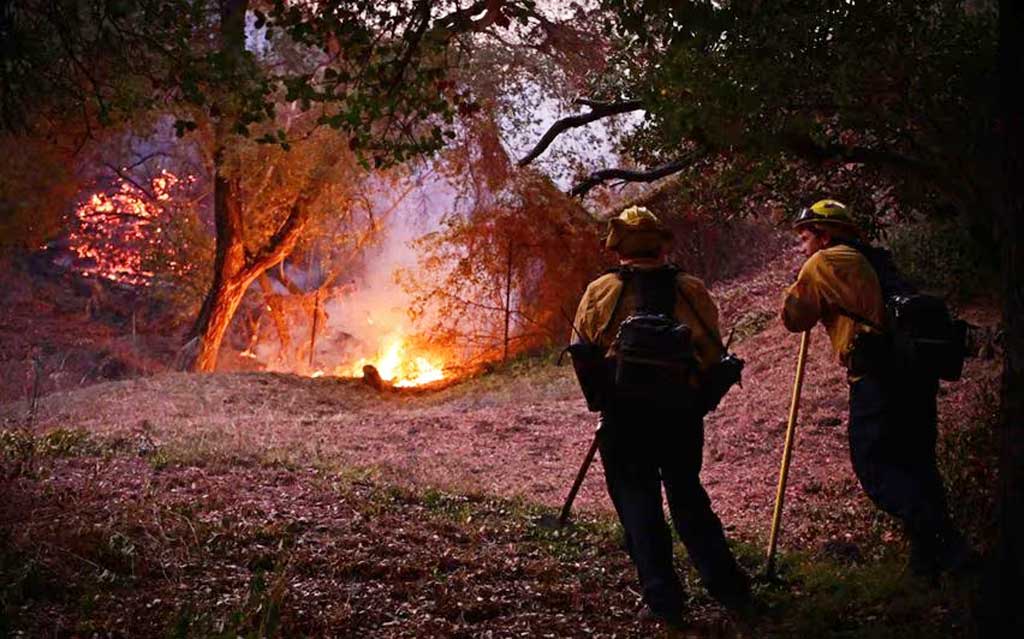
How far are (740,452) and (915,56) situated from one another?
4.82 metres

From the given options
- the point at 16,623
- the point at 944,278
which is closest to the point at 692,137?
the point at 16,623

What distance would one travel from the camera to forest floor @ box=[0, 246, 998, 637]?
4.80 meters

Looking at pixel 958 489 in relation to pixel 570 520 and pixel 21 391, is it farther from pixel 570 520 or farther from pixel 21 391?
pixel 21 391

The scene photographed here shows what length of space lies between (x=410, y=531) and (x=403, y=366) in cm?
1532

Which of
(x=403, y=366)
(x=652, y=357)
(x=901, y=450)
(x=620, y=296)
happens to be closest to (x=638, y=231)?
(x=620, y=296)

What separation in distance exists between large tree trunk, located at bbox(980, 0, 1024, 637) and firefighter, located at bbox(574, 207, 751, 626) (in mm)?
1403

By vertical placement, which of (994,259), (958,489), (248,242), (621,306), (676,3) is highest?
(248,242)

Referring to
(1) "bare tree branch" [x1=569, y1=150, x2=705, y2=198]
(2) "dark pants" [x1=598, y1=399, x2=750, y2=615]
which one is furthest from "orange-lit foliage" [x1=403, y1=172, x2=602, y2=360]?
(2) "dark pants" [x1=598, y1=399, x2=750, y2=615]

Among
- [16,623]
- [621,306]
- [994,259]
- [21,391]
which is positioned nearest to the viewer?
[16,623]

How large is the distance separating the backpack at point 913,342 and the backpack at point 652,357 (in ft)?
3.01

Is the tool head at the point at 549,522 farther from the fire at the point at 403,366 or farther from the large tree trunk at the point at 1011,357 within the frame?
the fire at the point at 403,366

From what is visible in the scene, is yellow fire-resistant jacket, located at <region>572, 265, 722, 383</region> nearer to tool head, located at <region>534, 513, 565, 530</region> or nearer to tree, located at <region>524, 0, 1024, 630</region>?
tree, located at <region>524, 0, 1024, 630</region>

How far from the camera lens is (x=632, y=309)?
509 cm

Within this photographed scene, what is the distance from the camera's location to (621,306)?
511 centimetres
